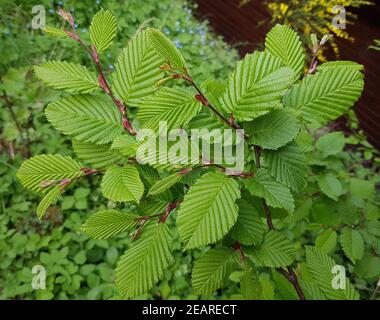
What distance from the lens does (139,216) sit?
2.61 feet

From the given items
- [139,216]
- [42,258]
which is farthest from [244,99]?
[42,258]

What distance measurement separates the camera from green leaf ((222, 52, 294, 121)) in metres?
0.69

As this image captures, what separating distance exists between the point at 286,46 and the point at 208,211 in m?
0.46

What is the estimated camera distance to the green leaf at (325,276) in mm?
849

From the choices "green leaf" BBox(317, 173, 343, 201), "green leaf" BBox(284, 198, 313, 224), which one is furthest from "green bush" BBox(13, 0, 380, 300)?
"green leaf" BBox(317, 173, 343, 201)

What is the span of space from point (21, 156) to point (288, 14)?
353cm

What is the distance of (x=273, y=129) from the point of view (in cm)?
74

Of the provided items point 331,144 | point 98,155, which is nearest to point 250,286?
point 98,155

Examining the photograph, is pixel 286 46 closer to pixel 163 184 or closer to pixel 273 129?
pixel 273 129

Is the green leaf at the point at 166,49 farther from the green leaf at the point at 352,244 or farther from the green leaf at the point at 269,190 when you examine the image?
the green leaf at the point at 352,244

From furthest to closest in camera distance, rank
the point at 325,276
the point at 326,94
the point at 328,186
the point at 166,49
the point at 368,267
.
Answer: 1. the point at 328,186
2. the point at 368,267
3. the point at 325,276
4. the point at 326,94
5. the point at 166,49

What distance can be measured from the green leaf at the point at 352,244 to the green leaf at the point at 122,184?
115 centimetres

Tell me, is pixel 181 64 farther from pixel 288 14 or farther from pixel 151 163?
pixel 288 14

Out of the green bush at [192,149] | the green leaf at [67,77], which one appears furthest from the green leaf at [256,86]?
the green leaf at [67,77]
